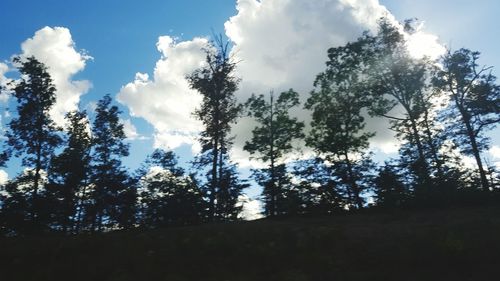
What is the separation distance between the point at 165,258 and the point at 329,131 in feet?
71.9

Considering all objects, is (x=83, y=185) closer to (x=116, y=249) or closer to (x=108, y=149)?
(x=108, y=149)

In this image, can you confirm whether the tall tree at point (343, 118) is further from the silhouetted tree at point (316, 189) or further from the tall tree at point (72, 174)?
the tall tree at point (72, 174)

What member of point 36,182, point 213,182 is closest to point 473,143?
point 213,182

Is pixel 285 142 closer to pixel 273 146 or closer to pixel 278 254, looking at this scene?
pixel 273 146

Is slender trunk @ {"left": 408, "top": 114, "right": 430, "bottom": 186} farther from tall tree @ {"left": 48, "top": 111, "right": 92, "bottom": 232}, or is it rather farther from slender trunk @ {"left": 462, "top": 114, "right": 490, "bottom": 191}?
tall tree @ {"left": 48, "top": 111, "right": 92, "bottom": 232}

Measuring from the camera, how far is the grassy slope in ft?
37.5

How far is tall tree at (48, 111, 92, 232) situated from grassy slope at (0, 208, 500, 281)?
22.2m

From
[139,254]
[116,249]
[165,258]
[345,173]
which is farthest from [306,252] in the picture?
[345,173]

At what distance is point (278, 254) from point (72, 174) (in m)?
30.2

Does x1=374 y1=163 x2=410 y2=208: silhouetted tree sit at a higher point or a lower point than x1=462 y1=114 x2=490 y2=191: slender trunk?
lower

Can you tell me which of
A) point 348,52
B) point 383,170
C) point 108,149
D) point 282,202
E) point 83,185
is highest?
point 348,52

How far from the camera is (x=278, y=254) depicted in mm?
13203

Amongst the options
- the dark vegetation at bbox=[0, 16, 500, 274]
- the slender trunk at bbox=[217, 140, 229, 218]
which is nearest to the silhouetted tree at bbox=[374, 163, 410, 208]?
the dark vegetation at bbox=[0, 16, 500, 274]

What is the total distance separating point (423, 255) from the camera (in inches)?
472
